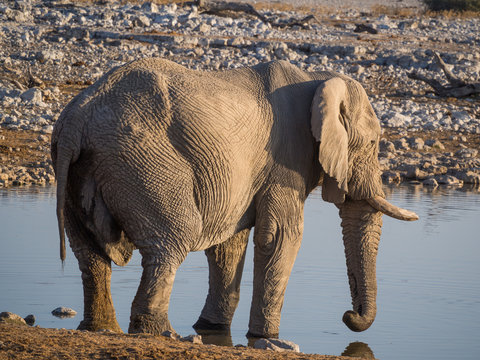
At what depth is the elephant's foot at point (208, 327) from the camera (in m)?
7.19

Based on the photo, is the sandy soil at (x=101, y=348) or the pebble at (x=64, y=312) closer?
the sandy soil at (x=101, y=348)

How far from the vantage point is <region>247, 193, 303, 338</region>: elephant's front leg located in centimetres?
660

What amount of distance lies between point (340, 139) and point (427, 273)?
3117 mm

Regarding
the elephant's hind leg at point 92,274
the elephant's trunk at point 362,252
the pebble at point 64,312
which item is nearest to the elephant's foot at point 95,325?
the elephant's hind leg at point 92,274

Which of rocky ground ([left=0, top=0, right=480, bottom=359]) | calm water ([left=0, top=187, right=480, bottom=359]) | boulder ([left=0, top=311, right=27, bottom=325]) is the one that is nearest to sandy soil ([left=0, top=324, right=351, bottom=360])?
boulder ([left=0, top=311, right=27, bottom=325])

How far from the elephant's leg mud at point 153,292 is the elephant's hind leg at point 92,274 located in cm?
28

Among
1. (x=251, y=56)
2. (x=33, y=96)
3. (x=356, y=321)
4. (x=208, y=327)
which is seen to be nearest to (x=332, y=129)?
(x=356, y=321)

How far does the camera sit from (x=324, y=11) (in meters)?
34.2

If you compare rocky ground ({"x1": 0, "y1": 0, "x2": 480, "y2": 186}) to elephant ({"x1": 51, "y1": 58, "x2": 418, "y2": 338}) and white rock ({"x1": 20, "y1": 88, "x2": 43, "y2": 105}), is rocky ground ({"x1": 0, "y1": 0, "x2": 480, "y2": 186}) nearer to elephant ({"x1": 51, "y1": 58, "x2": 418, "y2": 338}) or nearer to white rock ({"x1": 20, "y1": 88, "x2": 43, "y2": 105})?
white rock ({"x1": 20, "y1": 88, "x2": 43, "y2": 105})

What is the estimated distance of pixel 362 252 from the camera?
277 inches

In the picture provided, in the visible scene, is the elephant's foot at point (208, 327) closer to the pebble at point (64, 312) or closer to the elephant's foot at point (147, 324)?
the pebble at point (64, 312)

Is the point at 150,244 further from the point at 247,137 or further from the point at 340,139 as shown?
the point at 340,139

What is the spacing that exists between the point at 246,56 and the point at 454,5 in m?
16.4

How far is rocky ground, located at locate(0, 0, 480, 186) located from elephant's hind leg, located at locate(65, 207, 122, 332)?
7.28m
